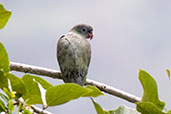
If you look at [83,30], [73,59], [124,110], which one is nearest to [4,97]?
[124,110]

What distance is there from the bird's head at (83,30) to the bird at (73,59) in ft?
3.86

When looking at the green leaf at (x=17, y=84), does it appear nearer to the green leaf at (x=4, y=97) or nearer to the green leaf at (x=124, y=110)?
the green leaf at (x=4, y=97)

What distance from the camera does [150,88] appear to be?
112 cm

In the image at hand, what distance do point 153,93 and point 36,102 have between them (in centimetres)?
39

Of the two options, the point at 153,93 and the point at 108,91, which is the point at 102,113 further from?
the point at 108,91

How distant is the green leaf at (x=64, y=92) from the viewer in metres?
0.95

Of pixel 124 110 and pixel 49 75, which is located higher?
pixel 124 110

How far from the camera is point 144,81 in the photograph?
112 centimetres

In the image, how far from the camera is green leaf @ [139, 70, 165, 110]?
1.12m

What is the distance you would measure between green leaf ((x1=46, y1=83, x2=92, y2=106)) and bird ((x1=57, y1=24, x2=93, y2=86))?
347 centimetres

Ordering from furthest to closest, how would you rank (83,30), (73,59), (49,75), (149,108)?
(83,30), (73,59), (49,75), (149,108)

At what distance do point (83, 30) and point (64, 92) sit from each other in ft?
18.3

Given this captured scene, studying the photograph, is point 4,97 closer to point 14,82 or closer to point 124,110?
point 14,82

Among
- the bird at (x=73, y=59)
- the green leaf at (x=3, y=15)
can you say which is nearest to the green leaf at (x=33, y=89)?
the green leaf at (x=3, y=15)
